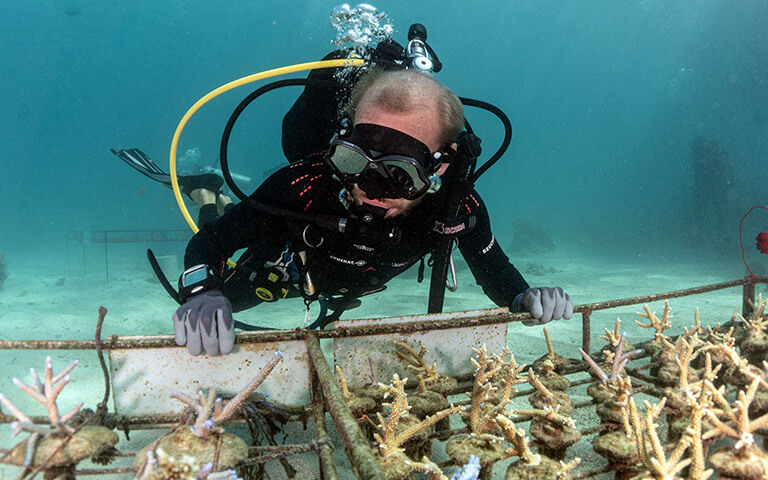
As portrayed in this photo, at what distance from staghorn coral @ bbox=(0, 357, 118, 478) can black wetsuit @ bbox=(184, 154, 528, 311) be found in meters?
1.47

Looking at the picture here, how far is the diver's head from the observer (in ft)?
8.46

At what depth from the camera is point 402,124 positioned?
2.63 m

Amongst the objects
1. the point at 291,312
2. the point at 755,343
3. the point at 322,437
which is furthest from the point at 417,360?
the point at 291,312

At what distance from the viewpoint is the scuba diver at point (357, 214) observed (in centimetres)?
258

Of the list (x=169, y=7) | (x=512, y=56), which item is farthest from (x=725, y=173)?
(x=169, y=7)

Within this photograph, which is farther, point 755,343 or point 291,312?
point 291,312

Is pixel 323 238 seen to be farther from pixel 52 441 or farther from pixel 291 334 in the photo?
pixel 52 441

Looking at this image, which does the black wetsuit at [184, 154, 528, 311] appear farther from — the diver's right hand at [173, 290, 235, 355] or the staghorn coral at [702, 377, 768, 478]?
the staghorn coral at [702, 377, 768, 478]

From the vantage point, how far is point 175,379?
1984mm

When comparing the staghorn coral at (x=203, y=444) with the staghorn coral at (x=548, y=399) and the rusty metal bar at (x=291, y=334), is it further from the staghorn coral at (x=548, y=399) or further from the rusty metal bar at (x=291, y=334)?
the staghorn coral at (x=548, y=399)

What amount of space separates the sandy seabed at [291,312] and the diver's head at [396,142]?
182 cm

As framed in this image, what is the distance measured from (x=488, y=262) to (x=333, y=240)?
148 centimetres

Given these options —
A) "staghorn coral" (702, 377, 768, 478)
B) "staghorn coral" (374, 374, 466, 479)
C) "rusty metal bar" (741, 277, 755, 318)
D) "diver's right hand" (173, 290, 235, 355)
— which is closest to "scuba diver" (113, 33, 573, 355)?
"diver's right hand" (173, 290, 235, 355)

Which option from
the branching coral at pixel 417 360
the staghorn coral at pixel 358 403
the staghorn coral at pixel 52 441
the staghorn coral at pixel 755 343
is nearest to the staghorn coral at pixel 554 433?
the branching coral at pixel 417 360
